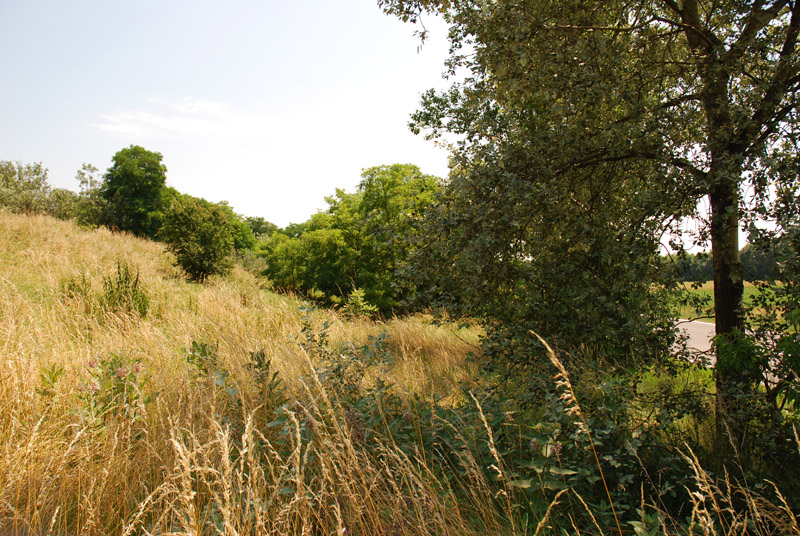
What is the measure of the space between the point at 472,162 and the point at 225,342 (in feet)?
10.6

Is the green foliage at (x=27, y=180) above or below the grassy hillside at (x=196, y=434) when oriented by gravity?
above

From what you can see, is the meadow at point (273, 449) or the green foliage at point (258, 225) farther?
the green foliage at point (258, 225)

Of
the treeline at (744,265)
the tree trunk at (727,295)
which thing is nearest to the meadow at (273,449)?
the tree trunk at (727,295)

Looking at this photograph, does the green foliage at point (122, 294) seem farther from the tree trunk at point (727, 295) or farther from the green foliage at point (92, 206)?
the green foliage at point (92, 206)

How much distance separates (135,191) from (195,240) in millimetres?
24489

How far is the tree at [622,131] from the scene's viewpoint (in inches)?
144

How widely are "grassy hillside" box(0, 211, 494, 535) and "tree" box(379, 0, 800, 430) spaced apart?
191 centimetres

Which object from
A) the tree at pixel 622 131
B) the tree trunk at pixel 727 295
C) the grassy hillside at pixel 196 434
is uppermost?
the tree at pixel 622 131

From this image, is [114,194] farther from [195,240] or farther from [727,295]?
[727,295]

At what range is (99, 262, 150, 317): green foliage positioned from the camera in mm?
7309

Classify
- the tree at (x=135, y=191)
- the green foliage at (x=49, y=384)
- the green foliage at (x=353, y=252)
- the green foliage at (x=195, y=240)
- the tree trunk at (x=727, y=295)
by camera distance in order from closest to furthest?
the tree trunk at (x=727, y=295)
the green foliage at (x=49, y=384)
the green foliage at (x=353, y=252)
the green foliage at (x=195, y=240)
the tree at (x=135, y=191)

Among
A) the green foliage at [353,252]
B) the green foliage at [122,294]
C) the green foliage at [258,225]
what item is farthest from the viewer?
the green foliage at [258,225]

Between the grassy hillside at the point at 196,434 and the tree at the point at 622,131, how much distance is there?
1.91 m

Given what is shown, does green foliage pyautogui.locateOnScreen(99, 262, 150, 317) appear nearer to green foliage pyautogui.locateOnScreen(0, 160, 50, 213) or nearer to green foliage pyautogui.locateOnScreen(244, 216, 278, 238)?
green foliage pyautogui.locateOnScreen(0, 160, 50, 213)
